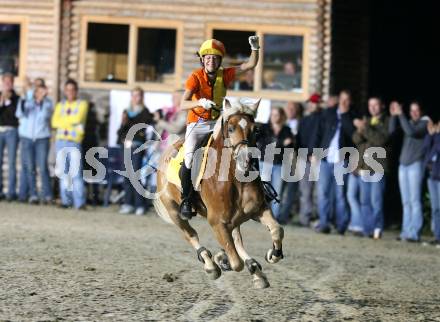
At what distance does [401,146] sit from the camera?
16.2m

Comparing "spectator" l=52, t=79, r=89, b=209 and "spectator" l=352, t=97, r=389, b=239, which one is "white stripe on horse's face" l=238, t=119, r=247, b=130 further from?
"spectator" l=52, t=79, r=89, b=209

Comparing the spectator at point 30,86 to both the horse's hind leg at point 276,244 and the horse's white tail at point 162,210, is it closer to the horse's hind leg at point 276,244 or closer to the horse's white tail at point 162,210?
the horse's white tail at point 162,210

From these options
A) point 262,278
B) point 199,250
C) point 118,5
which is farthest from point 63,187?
point 262,278

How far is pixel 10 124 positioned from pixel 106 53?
2479 mm

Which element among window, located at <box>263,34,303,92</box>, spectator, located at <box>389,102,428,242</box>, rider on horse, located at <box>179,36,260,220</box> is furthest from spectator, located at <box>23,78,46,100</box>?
rider on horse, located at <box>179,36,260,220</box>

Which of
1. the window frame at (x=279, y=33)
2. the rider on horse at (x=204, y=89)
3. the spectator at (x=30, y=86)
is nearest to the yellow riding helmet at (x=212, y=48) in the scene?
the rider on horse at (x=204, y=89)

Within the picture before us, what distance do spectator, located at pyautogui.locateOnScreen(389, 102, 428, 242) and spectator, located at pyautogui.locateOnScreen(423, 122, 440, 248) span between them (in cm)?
11

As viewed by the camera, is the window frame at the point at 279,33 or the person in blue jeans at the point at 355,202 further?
the window frame at the point at 279,33

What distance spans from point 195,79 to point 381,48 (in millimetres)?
13079

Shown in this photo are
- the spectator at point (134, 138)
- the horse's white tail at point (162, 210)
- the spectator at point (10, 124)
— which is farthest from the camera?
the spectator at point (10, 124)

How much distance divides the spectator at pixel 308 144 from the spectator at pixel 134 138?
2891mm

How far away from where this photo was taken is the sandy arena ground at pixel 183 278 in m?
8.02

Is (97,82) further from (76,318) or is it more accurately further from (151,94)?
(76,318)

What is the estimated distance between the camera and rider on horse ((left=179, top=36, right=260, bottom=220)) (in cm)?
899
